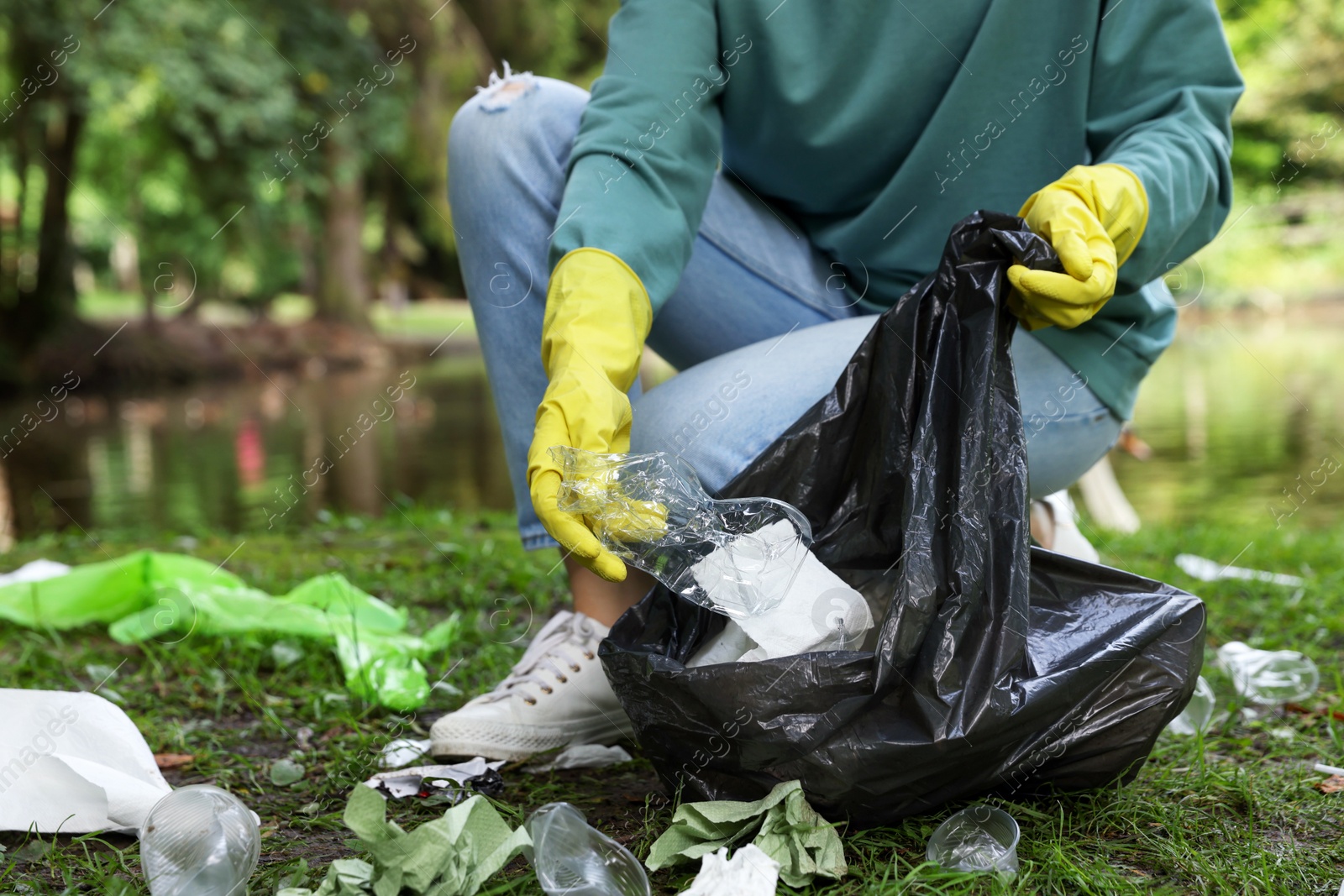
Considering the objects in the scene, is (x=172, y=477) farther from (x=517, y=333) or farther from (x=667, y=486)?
(x=667, y=486)

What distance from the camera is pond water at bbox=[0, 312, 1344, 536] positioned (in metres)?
4.82

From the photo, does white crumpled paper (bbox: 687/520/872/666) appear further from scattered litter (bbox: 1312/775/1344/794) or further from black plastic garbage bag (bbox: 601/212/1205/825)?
scattered litter (bbox: 1312/775/1344/794)

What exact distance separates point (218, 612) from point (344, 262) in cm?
1575

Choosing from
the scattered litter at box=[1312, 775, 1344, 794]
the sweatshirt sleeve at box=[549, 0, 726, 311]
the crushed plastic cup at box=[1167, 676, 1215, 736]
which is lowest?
the crushed plastic cup at box=[1167, 676, 1215, 736]

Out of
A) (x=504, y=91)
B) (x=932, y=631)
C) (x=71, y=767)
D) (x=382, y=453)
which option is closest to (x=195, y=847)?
(x=71, y=767)

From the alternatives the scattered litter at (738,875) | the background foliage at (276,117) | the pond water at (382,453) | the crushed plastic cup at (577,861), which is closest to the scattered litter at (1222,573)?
the pond water at (382,453)

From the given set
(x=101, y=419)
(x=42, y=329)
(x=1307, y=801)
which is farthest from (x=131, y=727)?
(x=42, y=329)

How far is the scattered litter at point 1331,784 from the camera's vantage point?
53.1 inches

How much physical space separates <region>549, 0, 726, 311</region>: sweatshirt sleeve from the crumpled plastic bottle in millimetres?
339

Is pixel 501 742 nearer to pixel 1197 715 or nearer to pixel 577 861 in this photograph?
pixel 577 861

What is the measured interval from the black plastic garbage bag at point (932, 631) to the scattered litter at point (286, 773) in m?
0.53

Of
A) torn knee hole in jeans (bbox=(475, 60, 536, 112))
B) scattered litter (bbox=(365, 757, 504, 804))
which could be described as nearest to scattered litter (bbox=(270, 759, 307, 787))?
scattered litter (bbox=(365, 757, 504, 804))

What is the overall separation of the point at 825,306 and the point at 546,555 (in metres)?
1.25

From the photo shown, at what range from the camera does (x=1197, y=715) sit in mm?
1604
